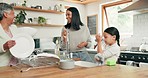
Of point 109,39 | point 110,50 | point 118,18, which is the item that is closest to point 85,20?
point 118,18

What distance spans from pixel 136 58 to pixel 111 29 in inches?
53.2

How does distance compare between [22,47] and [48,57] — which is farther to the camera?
[22,47]

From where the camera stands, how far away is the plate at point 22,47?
5.23 feet

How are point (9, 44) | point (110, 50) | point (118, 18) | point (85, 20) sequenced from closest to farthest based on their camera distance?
1. point (9, 44)
2. point (110, 50)
3. point (118, 18)
4. point (85, 20)

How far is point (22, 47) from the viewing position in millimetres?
1676

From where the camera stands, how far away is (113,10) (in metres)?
4.58

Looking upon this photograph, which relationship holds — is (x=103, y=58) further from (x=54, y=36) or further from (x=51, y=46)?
(x=54, y=36)

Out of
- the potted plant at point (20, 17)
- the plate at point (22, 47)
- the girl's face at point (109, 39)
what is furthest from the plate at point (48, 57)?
the potted plant at point (20, 17)

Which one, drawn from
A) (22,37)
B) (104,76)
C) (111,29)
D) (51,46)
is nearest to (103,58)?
(111,29)

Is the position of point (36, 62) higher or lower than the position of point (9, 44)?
lower

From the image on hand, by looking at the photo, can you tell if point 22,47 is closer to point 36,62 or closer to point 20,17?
point 36,62

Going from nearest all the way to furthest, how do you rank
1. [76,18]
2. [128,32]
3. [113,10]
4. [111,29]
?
[111,29], [76,18], [128,32], [113,10]

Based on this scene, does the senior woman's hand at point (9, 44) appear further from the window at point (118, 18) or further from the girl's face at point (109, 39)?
the window at point (118, 18)

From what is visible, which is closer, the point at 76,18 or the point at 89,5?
the point at 76,18
